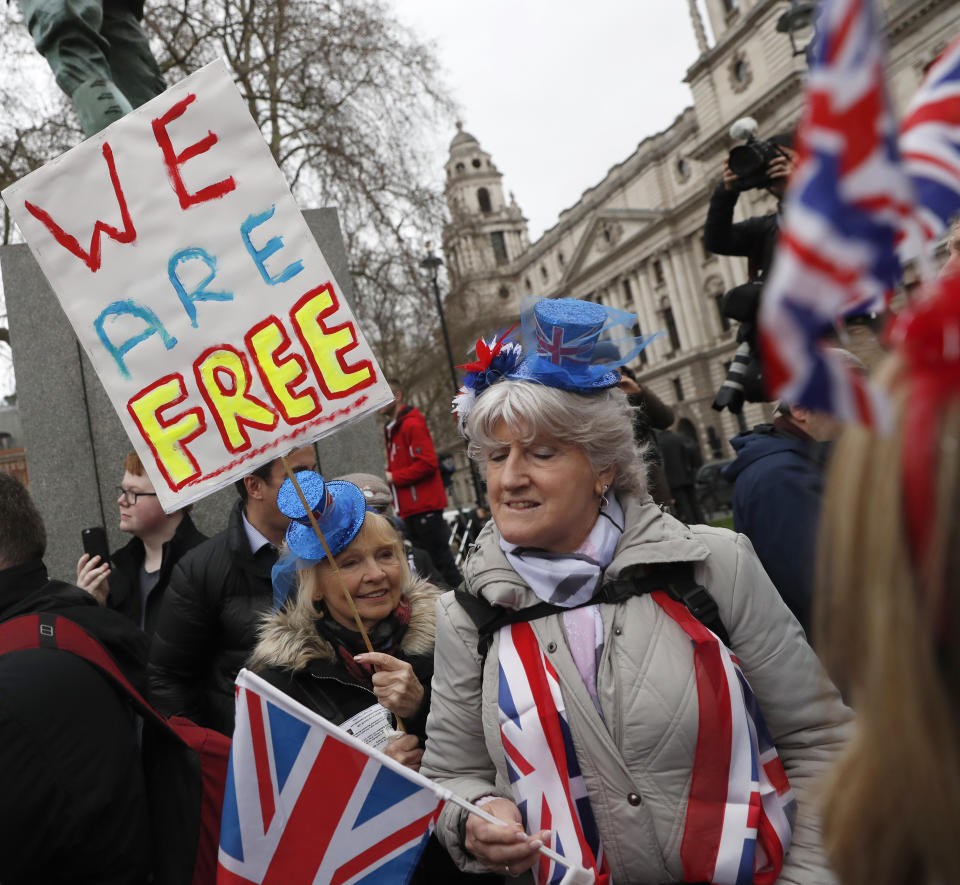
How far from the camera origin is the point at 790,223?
25.0 inches

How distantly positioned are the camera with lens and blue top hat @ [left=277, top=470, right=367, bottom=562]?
173cm

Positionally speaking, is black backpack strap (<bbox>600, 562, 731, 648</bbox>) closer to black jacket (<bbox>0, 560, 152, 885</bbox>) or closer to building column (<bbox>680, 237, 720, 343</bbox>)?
black jacket (<bbox>0, 560, 152, 885</bbox>)

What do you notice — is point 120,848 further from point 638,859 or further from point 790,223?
point 790,223

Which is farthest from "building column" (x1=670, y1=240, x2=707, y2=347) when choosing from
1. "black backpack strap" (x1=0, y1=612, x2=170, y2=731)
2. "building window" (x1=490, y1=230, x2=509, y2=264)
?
"black backpack strap" (x1=0, y1=612, x2=170, y2=731)

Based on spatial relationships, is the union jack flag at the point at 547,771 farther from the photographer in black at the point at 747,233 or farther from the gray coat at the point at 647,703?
the photographer in black at the point at 747,233

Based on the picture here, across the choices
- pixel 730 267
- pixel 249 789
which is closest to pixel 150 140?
pixel 249 789

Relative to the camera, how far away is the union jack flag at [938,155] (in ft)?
2.46

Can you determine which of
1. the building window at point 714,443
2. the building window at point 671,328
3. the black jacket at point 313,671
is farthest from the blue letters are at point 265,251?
the building window at point 671,328

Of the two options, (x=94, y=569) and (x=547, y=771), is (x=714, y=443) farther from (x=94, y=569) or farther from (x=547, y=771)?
(x=547, y=771)

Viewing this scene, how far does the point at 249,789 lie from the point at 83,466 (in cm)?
396

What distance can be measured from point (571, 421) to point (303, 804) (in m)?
1.01

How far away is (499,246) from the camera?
250 feet

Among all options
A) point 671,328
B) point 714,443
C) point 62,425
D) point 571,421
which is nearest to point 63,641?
point 571,421

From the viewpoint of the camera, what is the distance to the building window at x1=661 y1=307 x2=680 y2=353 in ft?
176
